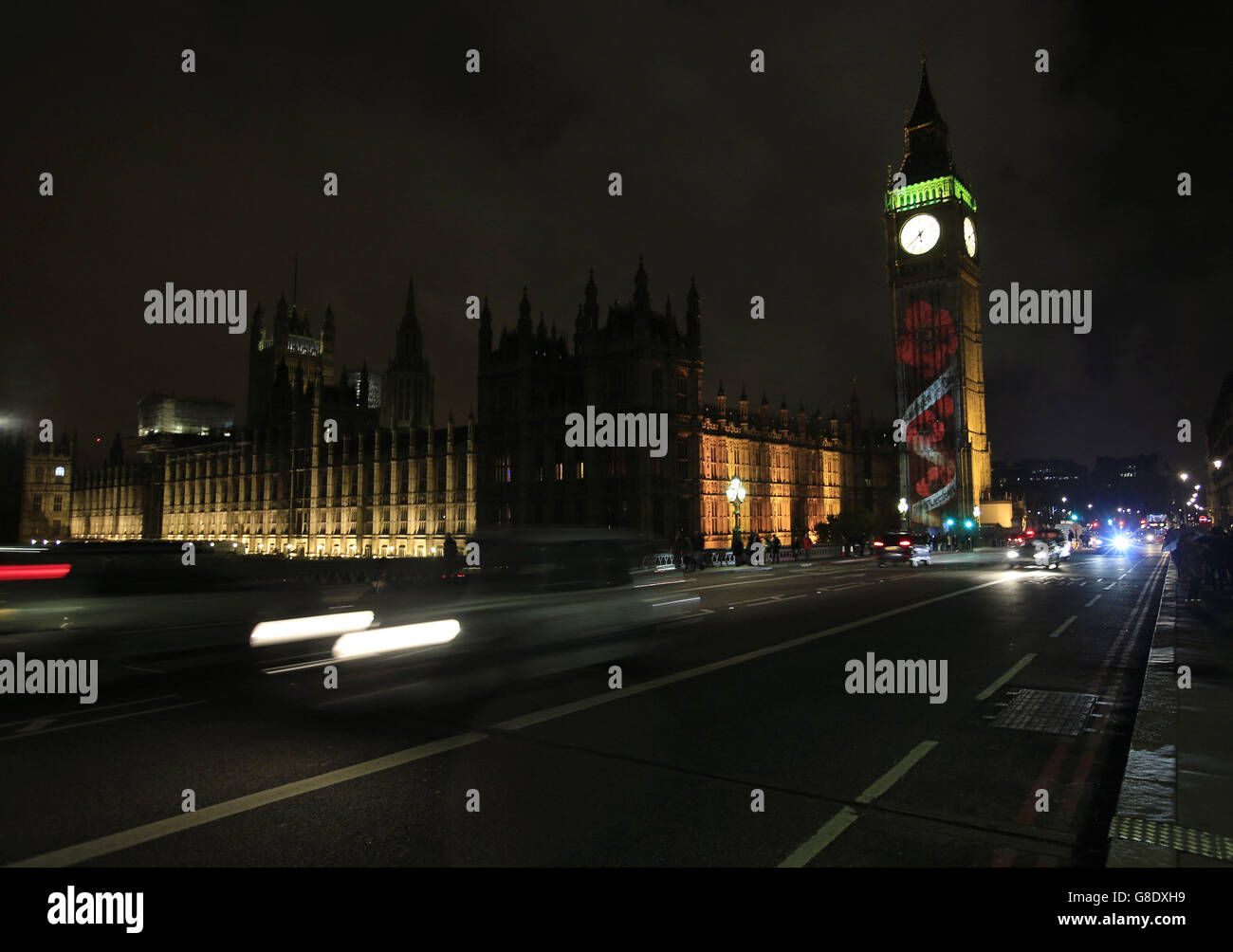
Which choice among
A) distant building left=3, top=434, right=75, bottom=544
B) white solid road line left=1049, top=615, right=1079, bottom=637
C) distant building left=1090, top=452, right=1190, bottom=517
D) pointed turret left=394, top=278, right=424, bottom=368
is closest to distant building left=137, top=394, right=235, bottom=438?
distant building left=3, top=434, right=75, bottom=544

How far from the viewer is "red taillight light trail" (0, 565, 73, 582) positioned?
9.99 meters

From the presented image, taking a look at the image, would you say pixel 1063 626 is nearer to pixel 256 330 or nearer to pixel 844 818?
pixel 844 818

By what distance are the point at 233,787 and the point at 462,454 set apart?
65607 millimetres

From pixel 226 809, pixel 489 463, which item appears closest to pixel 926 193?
pixel 489 463

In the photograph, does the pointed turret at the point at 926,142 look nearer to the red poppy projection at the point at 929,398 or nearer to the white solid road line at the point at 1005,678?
the red poppy projection at the point at 929,398

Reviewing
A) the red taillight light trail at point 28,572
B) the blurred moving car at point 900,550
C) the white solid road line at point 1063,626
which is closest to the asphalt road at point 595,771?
the red taillight light trail at point 28,572

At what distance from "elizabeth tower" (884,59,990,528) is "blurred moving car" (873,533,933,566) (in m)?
52.7

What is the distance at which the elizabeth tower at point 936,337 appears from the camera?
90375mm

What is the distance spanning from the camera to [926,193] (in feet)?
314

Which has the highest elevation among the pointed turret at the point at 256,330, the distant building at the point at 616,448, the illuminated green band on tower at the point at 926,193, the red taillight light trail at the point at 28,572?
the illuminated green band on tower at the point at 926,193

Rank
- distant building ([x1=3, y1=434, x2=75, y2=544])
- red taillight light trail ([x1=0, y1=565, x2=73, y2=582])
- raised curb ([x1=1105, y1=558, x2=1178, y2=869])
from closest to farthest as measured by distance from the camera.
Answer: raised curb ([x1=1105, y1=558, x2=1178, y2=869])
red taillight light trail ([x1=0, y1=565, x2=73, y2=582])
distant building ([x1=3, y1=434, x2=75, y2=544])

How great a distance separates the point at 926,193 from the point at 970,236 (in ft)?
27.9

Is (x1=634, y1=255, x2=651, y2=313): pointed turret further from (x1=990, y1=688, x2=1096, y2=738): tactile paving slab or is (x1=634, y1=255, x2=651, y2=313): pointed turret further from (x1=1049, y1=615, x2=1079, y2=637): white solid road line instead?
(x1=990, y1=688, x2=1096, y2=738): tactile paving slab

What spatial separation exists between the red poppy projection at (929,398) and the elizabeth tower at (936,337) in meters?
0.11
